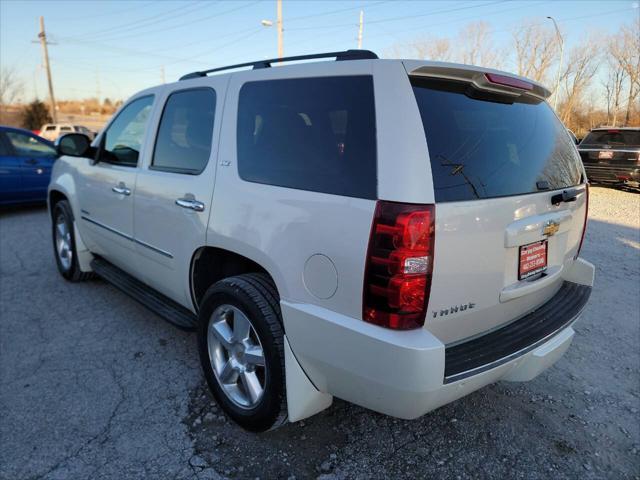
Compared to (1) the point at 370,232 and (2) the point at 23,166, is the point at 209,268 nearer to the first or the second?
(1) the point at 370,232

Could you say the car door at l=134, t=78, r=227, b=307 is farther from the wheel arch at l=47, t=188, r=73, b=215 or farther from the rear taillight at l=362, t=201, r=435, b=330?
the wheel arch at l=47, t=188, r=73, b=215

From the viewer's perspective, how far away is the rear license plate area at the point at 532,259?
6.97 ft

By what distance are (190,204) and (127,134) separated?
1480mm

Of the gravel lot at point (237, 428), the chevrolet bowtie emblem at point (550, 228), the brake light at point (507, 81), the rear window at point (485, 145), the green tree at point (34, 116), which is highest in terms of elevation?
the green tree at point (34, 116)

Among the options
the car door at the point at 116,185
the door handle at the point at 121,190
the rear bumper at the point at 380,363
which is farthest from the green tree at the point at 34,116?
the rear bumper at the point at 380,363

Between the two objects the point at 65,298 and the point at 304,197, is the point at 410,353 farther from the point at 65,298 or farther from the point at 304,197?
the point at 65,298

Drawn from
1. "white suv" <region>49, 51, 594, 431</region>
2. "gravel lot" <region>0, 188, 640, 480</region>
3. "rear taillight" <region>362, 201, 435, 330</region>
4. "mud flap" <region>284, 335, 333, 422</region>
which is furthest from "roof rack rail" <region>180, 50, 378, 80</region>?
"gravel lot" <region>0, 188, 640, 480</region>

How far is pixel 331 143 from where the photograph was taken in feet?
6.72

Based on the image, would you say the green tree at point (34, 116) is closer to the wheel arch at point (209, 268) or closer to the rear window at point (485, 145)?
the wheel arch at point (209, 268)

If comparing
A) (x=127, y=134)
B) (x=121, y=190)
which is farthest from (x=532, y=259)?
(x=127, y=134)

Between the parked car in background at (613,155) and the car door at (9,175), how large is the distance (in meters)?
13.1

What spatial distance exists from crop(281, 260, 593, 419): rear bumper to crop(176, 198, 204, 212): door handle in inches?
35.9

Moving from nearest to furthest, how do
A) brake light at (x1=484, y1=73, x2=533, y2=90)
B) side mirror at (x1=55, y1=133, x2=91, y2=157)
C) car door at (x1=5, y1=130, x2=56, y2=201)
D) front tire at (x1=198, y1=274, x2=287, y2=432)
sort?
1. brake light at (x1=484, y1=73, x2=533, y2=90)
2. front tire at (x1=198, y1=274, x2=287, y2=432)
3. side mirror at (x1=55, y1=133, x2=91, y2=157)
4. car door at (x1=5, y1=130, x2=56, y2=201)

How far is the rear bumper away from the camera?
68.2 inches
